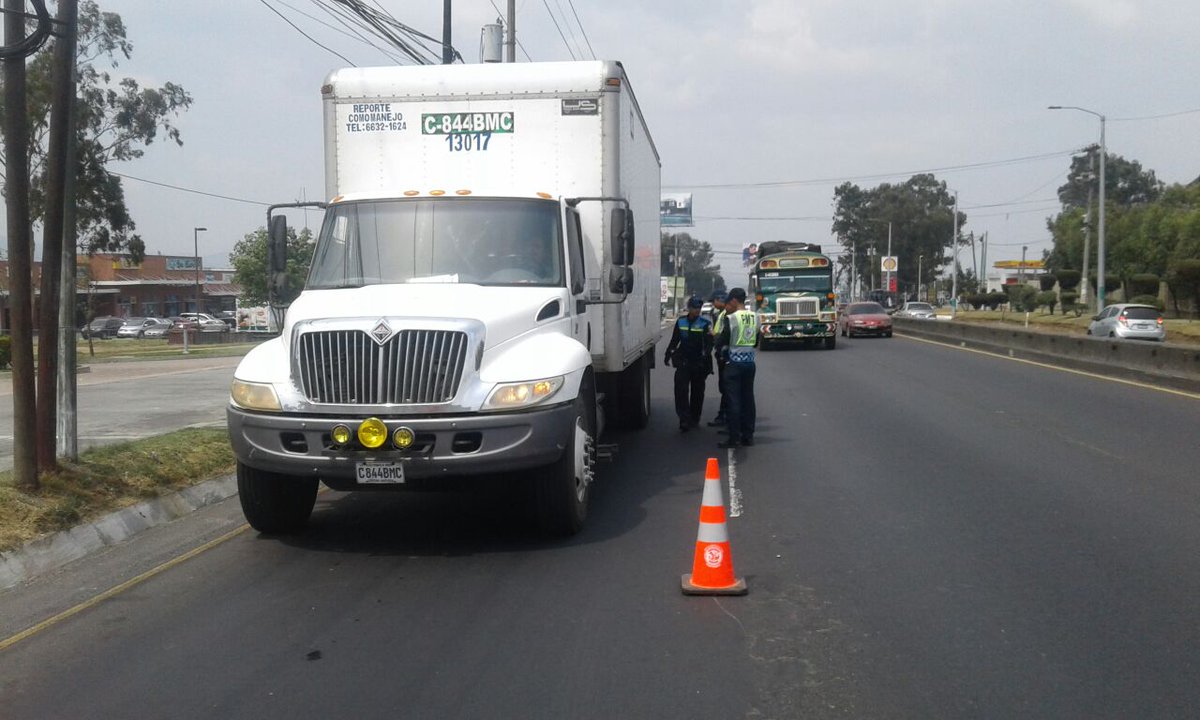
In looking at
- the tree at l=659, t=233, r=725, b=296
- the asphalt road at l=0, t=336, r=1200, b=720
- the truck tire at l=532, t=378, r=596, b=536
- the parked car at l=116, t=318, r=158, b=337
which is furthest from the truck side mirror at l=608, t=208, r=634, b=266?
the tree at l=659, t=233, r=725, b=296

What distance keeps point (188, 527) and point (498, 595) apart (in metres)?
3.42

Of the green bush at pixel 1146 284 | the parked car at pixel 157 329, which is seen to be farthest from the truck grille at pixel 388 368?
the parked car at pixel 157 329

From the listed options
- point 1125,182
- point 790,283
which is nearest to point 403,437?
point 790,283

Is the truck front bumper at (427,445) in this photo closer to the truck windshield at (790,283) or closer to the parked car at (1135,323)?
the truck windshield at (790,283)

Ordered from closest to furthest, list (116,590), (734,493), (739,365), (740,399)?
(116,590) < (734,493) < (739,365) < (740,399)

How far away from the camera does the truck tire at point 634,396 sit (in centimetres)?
1431

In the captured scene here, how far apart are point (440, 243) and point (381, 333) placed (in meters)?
1.55

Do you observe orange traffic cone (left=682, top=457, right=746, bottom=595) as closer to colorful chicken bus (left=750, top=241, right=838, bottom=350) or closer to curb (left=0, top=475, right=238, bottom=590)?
curb (left=0, top=475, right=238, bottom=590)

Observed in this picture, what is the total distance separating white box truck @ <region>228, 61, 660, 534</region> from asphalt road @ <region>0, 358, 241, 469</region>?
424cm

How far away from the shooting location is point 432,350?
7.53m

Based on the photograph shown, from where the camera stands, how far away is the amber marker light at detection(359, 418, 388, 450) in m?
7.38

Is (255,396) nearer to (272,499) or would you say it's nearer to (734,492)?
(272,499)

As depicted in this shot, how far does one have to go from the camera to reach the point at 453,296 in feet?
26.9

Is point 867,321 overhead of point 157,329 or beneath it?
overhead
